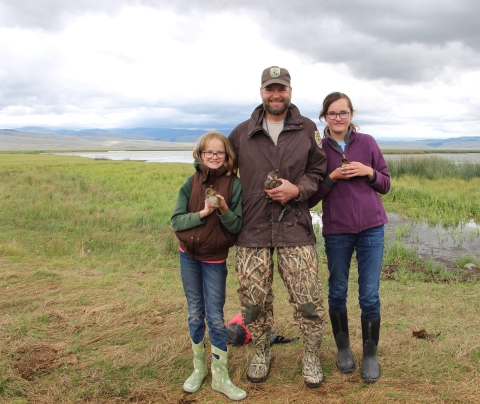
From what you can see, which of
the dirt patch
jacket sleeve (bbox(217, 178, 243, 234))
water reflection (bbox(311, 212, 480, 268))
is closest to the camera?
jacket sleeve (bbox(217, 178, 243, 234))

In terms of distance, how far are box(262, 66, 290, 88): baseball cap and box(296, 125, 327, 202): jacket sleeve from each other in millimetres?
434

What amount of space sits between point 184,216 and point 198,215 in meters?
0.13

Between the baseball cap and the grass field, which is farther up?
the baseball cap

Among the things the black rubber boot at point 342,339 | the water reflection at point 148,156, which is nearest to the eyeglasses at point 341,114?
the black rubber boot at point 342,339

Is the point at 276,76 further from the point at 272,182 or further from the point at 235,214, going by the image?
the point at 235,214

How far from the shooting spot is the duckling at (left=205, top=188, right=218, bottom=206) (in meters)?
2.93

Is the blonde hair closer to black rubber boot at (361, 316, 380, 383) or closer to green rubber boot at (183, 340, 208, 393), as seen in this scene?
green rubber boot at (183, 340, 208, 393)

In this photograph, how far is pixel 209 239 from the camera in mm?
3100

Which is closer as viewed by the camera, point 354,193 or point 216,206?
point 216,206

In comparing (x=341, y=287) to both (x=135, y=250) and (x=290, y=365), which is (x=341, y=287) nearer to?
(x=290, y=365)

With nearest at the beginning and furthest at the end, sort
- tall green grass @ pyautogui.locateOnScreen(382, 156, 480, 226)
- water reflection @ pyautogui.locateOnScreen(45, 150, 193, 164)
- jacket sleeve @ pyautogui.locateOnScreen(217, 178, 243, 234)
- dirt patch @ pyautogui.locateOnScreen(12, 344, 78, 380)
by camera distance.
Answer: jacket sleeve @ pyautogui.locateOnScreen(217, 178, 243, 234), dirt patch @ pyautogui.locateOnScreen(12, 344, 78, 380), tall green grass @ pyautogui.locateOnScreen(382, 156, 480, 226), water reflection @ pyautogui.locateOnScreen(45, 150, 193, 164)

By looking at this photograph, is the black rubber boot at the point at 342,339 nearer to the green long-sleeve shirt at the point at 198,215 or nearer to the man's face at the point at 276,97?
the green long-sleeve shirt at the point at 198,215

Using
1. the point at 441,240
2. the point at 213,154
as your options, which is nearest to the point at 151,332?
the point at 213,154

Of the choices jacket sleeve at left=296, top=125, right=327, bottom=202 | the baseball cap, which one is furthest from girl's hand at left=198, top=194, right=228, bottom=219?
the baseball cap
